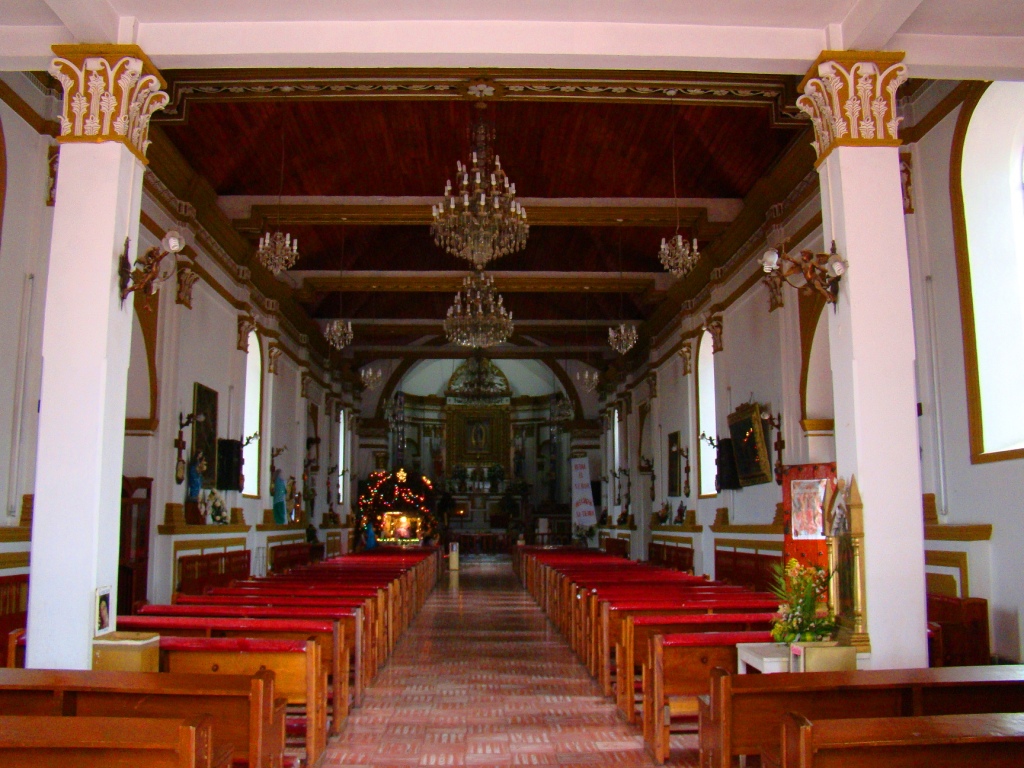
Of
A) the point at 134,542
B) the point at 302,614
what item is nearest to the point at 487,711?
the point at 302,614

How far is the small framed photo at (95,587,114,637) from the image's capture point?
530 cm

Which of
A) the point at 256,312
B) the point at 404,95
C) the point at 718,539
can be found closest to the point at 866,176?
the point at 404,95

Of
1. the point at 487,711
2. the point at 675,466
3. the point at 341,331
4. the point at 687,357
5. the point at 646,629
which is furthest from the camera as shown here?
the point at 675,466

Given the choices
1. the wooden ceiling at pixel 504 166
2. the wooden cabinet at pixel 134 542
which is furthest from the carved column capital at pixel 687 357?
the wooden cabinet at pixel 134 542

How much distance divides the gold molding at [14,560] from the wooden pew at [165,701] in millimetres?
3657

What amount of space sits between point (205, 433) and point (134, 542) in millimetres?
2546

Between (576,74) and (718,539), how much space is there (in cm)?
841

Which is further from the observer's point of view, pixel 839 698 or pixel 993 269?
pixel 993 269

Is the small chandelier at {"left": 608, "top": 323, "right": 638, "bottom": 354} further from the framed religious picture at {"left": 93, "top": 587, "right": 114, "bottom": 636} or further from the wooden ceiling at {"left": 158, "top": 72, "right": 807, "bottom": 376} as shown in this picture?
the framed religious picture at {"left": 93, "top": 587, "right": 114, "bottom": 636}

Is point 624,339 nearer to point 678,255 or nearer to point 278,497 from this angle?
point 678,255

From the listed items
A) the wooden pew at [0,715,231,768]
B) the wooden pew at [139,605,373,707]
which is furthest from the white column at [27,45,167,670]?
the wooden pew at [0,715,231,768]

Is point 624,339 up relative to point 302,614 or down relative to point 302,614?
up

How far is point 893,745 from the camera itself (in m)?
2.83

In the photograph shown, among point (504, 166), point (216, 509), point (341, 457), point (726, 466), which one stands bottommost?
point (216, 509)
